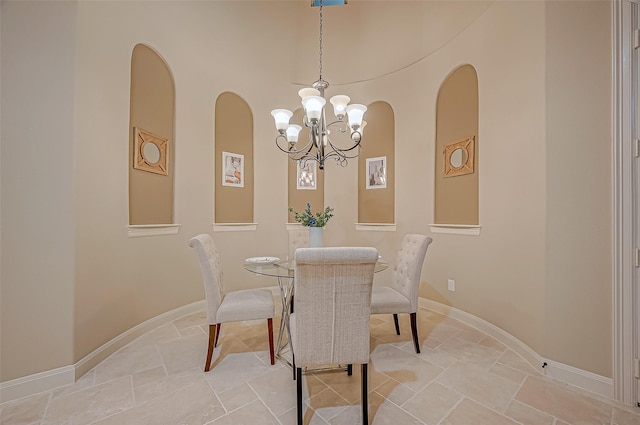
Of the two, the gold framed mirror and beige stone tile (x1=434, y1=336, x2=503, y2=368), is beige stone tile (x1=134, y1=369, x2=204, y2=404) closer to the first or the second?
beige stone tile (x1=434, y1=336, x2=503, y2=368)

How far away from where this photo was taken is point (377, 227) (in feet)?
12.4

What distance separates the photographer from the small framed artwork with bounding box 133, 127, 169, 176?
2524 millimetres

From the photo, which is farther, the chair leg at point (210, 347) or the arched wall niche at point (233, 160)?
the arched wall niche at point (233, 160)

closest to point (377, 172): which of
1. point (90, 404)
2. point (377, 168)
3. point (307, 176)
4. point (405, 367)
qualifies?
point (377, 168)

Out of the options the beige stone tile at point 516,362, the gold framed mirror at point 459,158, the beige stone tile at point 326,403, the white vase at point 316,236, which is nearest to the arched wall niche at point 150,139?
the white vase at point 316,236

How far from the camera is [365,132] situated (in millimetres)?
3922

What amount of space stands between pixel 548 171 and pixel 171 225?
3.39 m

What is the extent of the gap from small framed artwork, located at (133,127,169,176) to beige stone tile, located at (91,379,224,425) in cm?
195

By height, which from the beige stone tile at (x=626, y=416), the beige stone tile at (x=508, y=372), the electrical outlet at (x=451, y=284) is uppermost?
the electrical outlet at (x=451, y=284)

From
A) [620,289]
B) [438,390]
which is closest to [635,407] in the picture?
[620,289]

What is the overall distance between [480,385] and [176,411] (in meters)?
1.93

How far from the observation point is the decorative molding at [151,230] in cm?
244

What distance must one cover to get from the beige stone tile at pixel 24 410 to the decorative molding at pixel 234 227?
1.98m

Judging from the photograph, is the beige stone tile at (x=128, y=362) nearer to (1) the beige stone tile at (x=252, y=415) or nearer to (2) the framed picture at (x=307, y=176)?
(1) the beige stone tile at (x=252, y=415)
